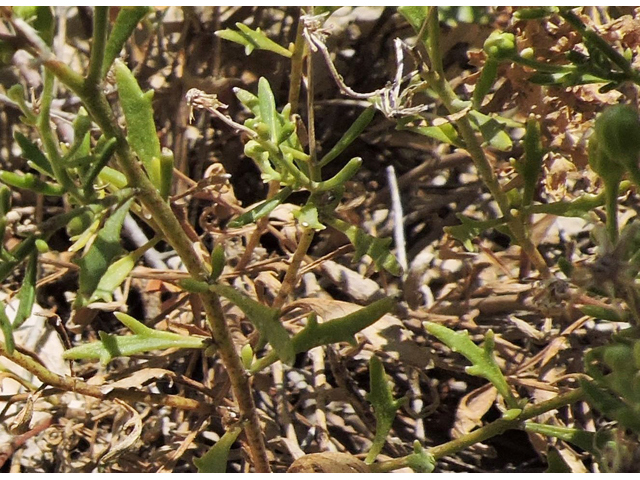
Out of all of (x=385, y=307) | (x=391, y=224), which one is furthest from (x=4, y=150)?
(x=385, y=307)

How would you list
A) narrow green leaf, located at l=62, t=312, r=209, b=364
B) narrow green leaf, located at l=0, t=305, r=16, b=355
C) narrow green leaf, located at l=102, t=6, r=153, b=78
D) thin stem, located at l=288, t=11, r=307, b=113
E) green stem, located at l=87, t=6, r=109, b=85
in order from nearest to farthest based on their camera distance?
green stem, located at l=87, t=6, r=109, b=85, narrow green leaf, located at l=102, t=6, r=153, b=78, narrow green leaf, located at l=0, t=305, r=16, b=355, narrow green leaf, located at l=62, t=312, r=209, b=364, thin stem, located at l=288, t=11, r=307, b=113

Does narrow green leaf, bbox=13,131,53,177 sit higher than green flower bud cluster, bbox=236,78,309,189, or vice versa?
narrow green leaf, bbox=13,131,53,177

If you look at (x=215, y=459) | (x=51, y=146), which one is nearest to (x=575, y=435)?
(x=215, y=459)

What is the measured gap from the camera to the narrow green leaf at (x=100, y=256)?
3.84 ft

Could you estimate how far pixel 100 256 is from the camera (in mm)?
1177

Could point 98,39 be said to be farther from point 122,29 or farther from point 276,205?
point 276,205

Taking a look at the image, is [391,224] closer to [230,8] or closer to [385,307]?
[230,8]

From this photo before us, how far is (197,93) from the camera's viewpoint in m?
1.62

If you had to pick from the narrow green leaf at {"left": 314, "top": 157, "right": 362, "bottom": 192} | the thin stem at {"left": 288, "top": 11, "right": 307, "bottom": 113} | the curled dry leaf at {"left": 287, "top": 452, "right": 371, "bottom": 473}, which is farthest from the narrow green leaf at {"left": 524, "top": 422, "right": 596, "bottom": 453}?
the thin stem at {"left": 288, "top": 11, "right": 307, "bottom": 113}

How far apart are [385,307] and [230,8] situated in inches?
57.9

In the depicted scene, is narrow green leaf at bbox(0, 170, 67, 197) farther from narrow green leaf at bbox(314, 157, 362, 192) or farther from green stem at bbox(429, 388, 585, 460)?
green stem at bbox(429, 388, 585, 460)

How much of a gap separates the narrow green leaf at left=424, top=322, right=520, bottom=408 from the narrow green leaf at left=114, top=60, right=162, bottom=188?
0.59 m

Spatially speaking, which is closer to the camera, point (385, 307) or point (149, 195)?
point (149, 195)

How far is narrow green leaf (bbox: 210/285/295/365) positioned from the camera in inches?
49.1
